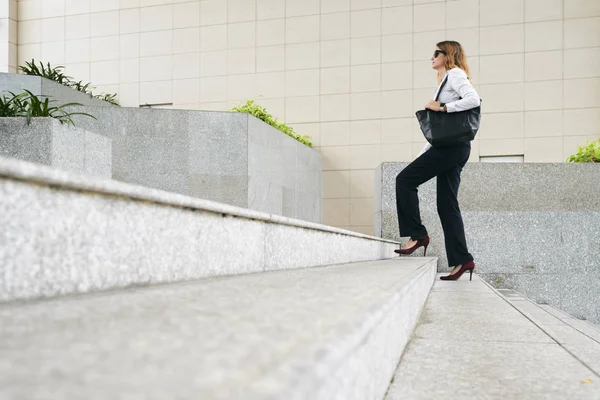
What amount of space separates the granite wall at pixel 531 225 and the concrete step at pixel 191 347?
548cm

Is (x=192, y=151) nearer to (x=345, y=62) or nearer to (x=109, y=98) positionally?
(x=345, y=62)

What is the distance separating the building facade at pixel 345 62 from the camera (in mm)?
11078

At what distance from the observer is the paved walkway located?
46.4 inches

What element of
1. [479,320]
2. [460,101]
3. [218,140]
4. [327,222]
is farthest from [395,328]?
[327,222]

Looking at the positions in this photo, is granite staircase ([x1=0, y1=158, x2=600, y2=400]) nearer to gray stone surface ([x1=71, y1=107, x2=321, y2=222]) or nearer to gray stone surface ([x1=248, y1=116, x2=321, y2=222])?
gray stone surface ([x1=71, y1=107, x2=321, y2=222])

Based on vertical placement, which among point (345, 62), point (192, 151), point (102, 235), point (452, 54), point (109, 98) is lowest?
point (102, 235)

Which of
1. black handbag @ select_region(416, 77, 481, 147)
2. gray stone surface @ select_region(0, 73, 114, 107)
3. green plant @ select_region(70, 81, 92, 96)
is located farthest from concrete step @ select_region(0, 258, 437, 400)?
green plant @ select_region(70, 81, 92, 96)

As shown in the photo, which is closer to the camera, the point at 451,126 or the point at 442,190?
the point at 451,126

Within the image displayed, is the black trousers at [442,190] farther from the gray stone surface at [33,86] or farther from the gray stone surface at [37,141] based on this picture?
the gray stone surface at [33,86]

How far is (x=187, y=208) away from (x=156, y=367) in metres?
1.00

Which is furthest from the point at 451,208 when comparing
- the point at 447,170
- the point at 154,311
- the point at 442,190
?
the point at 154,311

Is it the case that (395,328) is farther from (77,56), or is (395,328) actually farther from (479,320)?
(77,56)

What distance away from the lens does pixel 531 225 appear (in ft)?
20.1

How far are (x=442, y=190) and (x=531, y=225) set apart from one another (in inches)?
101
